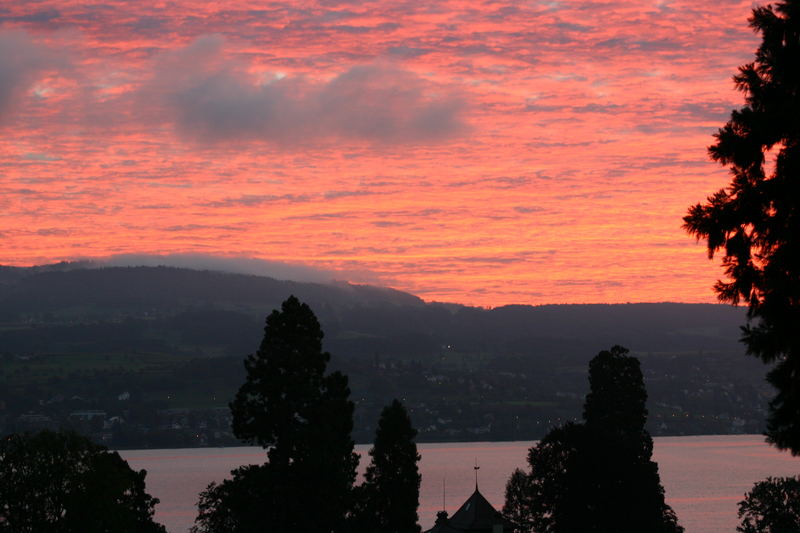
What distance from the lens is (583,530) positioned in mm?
92500

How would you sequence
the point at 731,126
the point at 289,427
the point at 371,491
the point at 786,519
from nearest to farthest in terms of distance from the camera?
the point at 731,126, the point at 289,427, the point at 371,491, the point at 786,519

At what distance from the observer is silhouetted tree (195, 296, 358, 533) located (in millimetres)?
63625

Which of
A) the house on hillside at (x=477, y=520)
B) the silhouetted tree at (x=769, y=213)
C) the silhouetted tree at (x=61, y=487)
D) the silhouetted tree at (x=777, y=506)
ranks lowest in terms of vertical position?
the house on hillside at (x=477, y=520)

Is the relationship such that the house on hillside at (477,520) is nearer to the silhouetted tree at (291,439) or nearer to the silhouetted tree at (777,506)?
the silhouetted tree at (777,506)

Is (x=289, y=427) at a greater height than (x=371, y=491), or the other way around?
(x=289, y=427)

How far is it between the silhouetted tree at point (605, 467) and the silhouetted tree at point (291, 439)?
1326 inches

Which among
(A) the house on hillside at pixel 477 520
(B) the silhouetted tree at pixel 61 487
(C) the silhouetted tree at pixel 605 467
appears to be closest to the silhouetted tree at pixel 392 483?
(C) the silhouetted tree at pixel 605 467

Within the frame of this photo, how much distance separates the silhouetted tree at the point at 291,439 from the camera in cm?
6362

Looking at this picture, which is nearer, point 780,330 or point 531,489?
point 780,330

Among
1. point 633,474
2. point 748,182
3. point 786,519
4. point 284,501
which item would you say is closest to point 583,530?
point 633,474

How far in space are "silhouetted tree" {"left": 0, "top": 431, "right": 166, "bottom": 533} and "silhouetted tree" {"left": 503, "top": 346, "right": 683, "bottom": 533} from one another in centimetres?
3506

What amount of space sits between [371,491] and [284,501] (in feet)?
66.4

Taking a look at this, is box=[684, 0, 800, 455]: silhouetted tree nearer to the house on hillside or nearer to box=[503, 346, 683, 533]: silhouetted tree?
box=[503, 346, 683, 533]: silhouetted tree

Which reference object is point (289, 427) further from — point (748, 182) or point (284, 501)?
point (748, 182)
